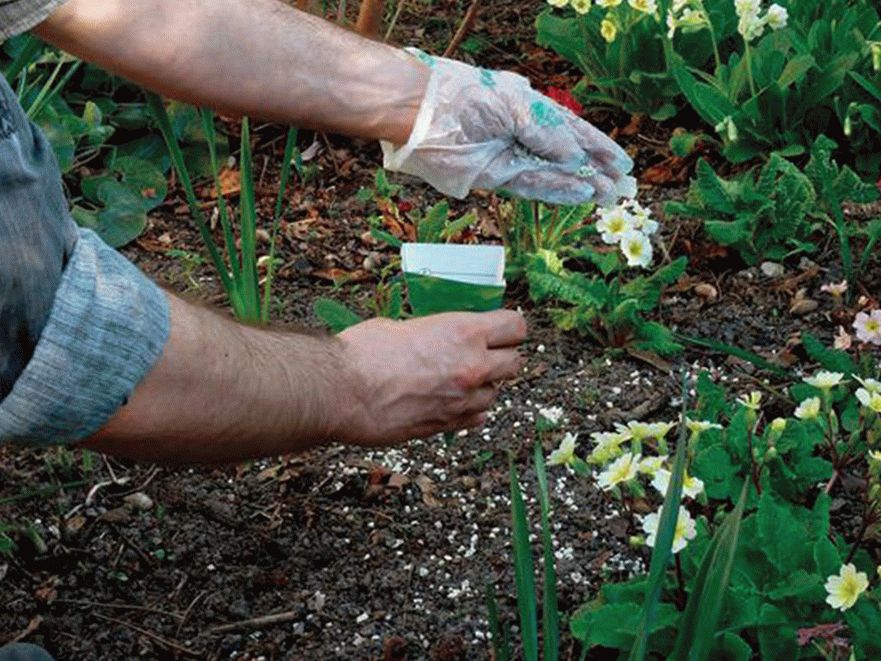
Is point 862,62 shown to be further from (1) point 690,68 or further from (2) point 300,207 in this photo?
(2) point 300,207

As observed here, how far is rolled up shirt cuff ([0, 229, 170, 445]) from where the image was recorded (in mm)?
1545

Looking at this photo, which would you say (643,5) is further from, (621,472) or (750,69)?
(621,472)

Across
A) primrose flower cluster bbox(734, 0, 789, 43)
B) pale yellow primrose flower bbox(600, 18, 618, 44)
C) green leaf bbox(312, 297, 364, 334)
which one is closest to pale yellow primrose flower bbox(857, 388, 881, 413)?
green leaf bbox(312, 297, 364, 334)

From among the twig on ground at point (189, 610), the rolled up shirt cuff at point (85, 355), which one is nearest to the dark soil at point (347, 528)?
the twig on ground at point (189, 610)

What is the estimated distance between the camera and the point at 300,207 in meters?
3.29

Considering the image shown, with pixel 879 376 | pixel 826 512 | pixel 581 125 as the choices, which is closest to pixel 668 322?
pixel 879 376

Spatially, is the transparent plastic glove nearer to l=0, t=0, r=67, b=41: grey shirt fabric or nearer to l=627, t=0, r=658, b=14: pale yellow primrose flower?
l=0, t=0, r=67, b=41: grey shirt fabric

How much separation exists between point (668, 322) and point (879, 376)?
436 mm

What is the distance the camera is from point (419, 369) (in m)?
1.87

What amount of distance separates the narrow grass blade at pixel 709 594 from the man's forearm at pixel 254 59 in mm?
881

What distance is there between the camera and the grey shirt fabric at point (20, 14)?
1.70 m

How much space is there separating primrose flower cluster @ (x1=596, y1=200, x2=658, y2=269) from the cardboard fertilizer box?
24.8 inches

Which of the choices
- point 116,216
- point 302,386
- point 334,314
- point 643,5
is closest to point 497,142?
point 334,314

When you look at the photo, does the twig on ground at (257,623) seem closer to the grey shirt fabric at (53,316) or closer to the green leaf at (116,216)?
the grey shirt fabric at (53,316)
